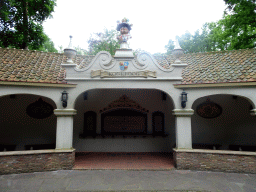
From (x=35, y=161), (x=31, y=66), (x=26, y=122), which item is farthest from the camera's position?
(x=26, y=122)

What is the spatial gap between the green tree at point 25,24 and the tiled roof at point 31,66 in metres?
7.19

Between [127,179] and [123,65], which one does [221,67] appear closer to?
[123,65]

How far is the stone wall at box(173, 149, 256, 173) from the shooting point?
6.41m

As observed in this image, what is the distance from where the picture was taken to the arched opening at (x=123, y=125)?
9242 mm

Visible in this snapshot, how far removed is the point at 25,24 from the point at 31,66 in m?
10.4

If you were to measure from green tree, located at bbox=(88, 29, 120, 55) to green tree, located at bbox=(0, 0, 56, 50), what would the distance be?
25.2ft

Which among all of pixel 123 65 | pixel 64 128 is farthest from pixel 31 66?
pixel 123 65

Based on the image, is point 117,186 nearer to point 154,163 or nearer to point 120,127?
point 154,163

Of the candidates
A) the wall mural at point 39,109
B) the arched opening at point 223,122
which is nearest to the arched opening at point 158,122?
the arched opening at point 223,122

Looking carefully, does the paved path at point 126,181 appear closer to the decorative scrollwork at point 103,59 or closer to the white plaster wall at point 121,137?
the white plaster wall at point 121,137

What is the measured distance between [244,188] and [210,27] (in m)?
22.3

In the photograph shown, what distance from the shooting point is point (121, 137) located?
366 inches

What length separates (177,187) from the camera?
524 centimetres

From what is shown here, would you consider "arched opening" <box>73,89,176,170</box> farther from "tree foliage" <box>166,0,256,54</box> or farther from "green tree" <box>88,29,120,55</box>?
"green tree" <box>88,29,120,55</box>
